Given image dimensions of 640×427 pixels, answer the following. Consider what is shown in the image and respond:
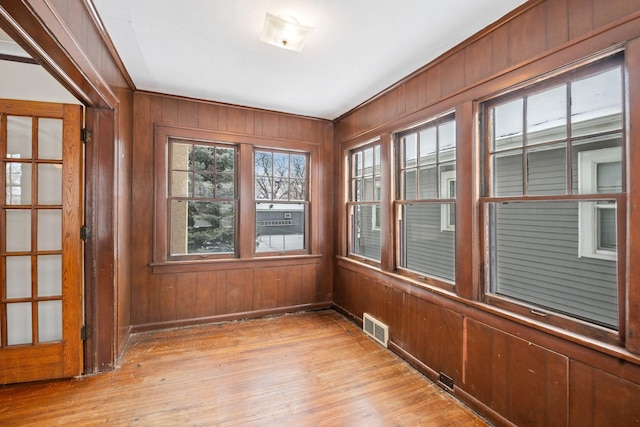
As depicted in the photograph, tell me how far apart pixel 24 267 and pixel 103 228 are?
611mm

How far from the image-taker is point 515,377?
186 cm

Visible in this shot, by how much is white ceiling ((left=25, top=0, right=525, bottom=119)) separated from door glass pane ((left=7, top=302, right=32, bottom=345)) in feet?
7.36

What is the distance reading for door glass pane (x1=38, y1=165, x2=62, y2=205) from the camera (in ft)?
7.80

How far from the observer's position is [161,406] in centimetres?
A: 212

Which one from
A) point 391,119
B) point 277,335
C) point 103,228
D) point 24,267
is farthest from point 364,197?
point 24,267

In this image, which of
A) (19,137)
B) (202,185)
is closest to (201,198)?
(202,185)

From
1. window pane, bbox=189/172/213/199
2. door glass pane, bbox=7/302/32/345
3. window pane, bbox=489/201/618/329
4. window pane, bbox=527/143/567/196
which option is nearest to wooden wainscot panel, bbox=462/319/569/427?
window pane, bbox=489/201/618/329

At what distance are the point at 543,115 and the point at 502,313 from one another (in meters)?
1.36

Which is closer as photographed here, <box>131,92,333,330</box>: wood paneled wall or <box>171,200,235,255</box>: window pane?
<box>131,92,333,330</box>: wood paneled wall

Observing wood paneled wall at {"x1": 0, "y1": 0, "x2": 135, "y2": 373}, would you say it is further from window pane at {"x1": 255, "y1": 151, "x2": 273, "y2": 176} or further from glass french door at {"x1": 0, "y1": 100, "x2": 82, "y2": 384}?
window pane at {"x1": 255, "y1": 151, "x2": 273, "y2": 176}

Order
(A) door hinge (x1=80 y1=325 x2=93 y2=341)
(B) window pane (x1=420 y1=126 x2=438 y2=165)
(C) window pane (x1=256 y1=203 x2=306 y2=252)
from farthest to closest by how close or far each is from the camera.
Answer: (C) window pane (x1=256 y1=203 x2=306 y2=252)
(B) window pane (x1=420 y1=126 x2=438 y2=165)
(A) door hinge (x1=80 y1=325 x2=93 y2=341)

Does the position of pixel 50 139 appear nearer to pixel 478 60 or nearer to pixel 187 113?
pixel 187 113

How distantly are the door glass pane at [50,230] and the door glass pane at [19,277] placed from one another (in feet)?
0.50

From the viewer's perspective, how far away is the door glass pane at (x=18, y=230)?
2312 mm
